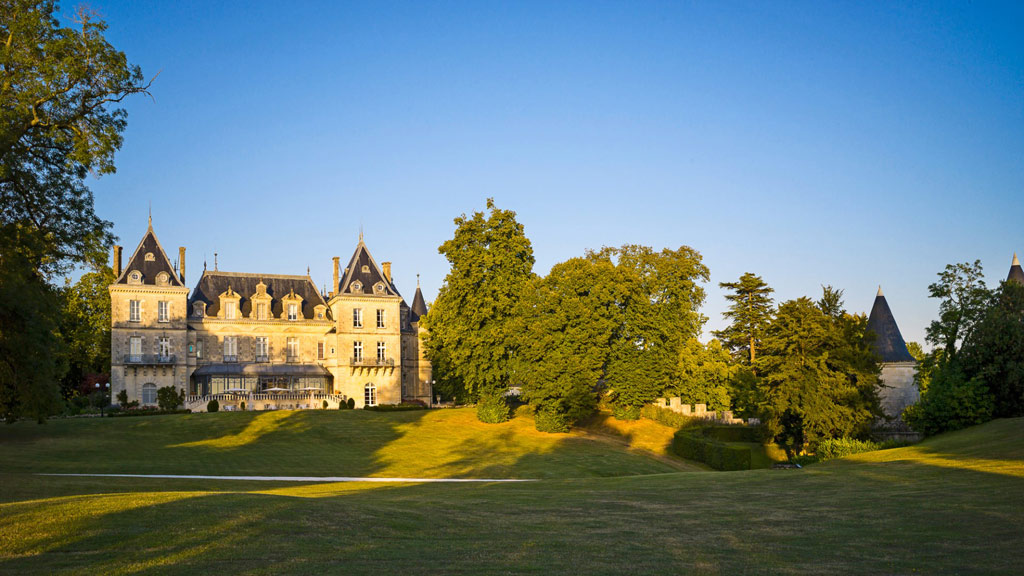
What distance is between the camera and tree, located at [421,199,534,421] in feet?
163

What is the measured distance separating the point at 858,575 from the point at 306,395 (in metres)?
53.9

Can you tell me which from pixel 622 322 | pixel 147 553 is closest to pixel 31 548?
pixel 147 553

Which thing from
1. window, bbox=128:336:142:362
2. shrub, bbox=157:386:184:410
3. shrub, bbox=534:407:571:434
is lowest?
shrub, bbox=534:407:571:434

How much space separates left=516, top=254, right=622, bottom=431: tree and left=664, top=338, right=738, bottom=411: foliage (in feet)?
19.3

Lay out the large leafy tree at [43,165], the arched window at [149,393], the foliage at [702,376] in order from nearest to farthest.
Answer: the large leafy tree at [43,165] → the foliage at [702,376] → the arched window at [149,393]

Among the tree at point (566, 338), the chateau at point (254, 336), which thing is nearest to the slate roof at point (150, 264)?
the chateau at point (254, 336)

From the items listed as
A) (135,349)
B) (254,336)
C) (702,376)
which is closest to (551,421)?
(702,376)

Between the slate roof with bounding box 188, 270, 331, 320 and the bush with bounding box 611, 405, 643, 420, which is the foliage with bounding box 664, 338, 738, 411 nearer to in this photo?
the bush with bounding box 611, 405, 643, 420

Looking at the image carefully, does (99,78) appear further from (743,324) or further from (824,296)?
(743,324)

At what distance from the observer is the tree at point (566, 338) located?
4778 centimetres

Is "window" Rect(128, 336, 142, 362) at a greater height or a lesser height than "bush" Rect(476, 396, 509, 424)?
greater

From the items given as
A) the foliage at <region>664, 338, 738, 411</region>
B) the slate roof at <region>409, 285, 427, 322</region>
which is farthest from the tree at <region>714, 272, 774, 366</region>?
the slate roof at <region>409, 285, 427, 322</region>

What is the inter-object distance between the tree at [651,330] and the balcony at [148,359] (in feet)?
110

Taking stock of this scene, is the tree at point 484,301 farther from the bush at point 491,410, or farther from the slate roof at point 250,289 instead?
the slate roof at point 250,289
